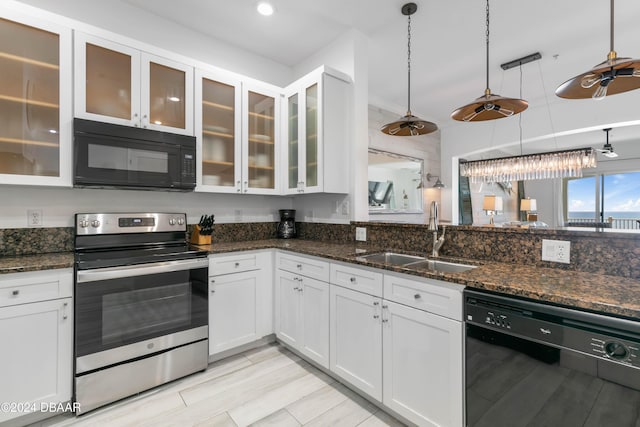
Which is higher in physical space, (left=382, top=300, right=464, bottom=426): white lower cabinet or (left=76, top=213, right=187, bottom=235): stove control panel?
(left=76, top=213, right=187, bottom=235): stove control panel

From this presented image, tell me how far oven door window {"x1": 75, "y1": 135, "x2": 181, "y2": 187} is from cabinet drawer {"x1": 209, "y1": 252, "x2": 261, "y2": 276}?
2.24ft

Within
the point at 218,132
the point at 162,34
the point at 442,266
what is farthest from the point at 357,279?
the point at 162,34

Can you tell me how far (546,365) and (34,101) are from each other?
3050 mm

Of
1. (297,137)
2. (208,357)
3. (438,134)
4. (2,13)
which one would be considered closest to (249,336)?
(208,357)

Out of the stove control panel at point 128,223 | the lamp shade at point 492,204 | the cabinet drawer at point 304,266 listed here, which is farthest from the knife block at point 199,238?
the lamp shade at point 492,204

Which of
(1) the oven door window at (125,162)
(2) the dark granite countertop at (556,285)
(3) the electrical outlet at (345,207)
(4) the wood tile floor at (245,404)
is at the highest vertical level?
(1) the oven door window at (125,162)

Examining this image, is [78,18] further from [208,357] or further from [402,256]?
[402,256]

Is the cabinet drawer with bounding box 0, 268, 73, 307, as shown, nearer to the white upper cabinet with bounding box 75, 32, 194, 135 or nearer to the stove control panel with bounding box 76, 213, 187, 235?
the stove control panel with bounding box 76, 213, 187, 235

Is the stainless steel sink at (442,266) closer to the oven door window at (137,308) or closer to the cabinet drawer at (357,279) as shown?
the cabinet drawer at (357,279)

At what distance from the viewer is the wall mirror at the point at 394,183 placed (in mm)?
4477

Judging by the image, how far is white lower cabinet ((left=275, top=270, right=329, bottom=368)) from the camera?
2172 mm

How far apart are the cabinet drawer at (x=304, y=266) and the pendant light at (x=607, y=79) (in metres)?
1.77

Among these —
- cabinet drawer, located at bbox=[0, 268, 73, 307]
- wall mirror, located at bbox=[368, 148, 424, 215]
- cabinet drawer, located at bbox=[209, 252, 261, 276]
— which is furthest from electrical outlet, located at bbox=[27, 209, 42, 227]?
wall mirror, located at bbox=[368, 148, 424, 215]

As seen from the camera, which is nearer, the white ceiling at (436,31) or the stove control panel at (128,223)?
the stove control panel at (128,223)
